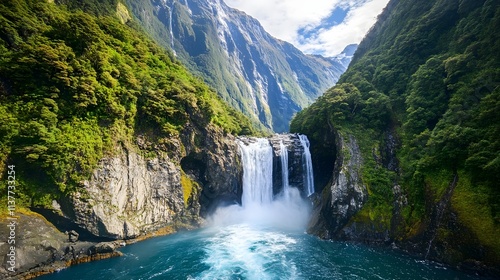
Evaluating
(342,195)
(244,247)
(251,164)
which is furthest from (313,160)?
(244,247)

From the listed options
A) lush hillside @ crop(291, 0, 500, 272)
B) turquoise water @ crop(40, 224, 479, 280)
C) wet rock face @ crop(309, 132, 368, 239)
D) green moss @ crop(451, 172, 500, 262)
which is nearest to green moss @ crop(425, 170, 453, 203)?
lush hillside @ crop(291, 0, 500, 272)

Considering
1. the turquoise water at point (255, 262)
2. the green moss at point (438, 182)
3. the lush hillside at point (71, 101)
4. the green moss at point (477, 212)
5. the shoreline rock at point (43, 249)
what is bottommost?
the turquoise water at point (255, 262)

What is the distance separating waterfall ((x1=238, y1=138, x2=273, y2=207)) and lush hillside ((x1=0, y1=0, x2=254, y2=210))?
308 inches

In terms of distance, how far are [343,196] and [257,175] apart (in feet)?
55.1

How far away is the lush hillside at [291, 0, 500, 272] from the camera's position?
72.9 ft

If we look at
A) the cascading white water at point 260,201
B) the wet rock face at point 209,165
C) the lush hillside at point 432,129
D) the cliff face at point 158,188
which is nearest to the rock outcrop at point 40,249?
the cliff face at point 158,188

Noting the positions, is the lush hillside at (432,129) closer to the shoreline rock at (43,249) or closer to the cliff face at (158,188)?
the cliff face at (158,188)

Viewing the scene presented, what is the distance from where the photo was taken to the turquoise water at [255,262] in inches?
834

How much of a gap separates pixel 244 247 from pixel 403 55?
40.9m

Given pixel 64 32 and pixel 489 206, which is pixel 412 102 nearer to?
pixel 489 206

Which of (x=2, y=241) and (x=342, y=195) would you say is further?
(x=342, y=195)

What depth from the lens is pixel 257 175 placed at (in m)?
44.0

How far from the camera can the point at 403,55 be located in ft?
143

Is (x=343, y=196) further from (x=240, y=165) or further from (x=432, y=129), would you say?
(x=240, y=165)
